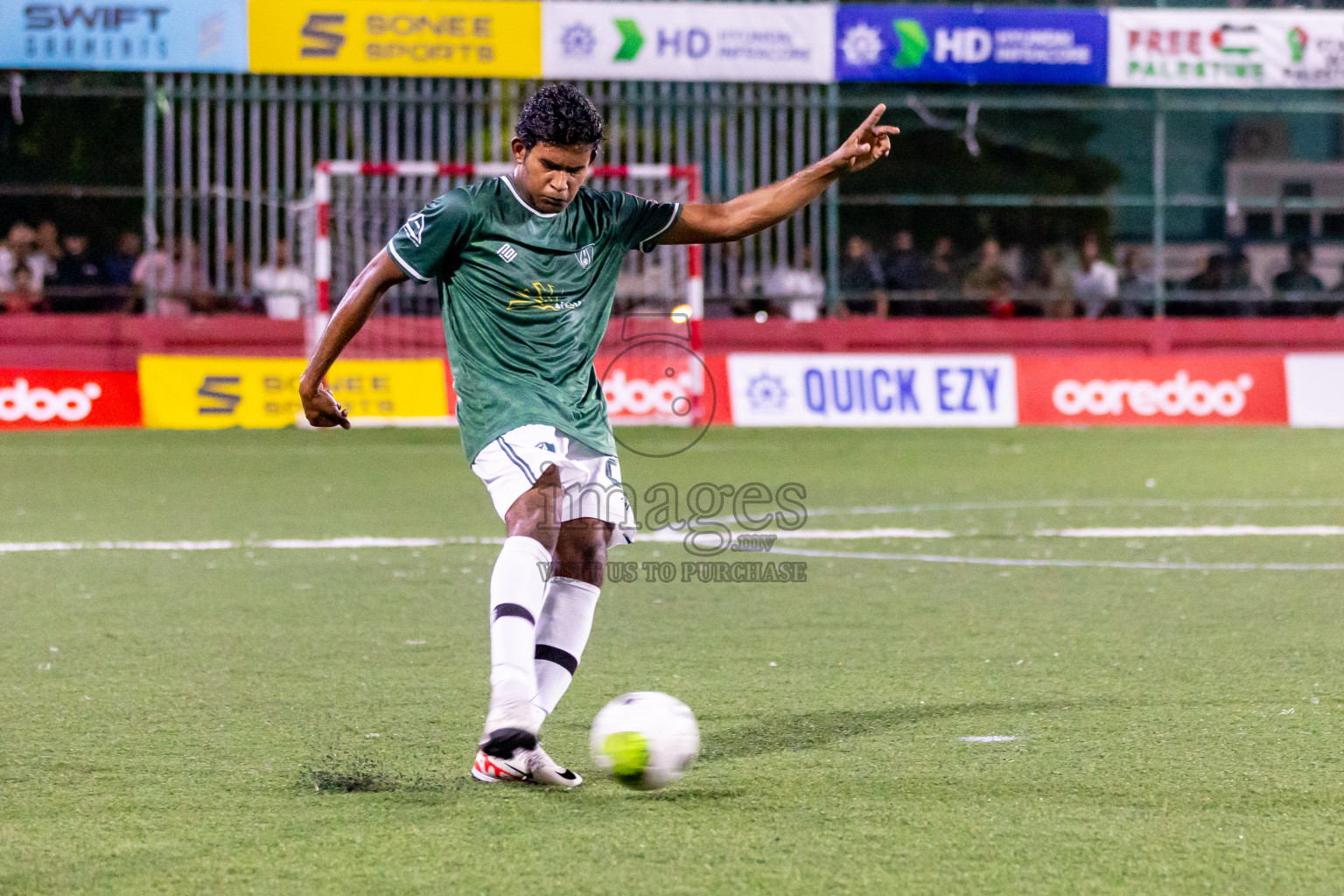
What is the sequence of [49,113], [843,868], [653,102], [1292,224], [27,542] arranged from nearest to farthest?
[843,868]
[27,542]
[653,102]
[49,113]
[1292,224]

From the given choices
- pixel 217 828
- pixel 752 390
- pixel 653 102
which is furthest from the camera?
pixel 653 102

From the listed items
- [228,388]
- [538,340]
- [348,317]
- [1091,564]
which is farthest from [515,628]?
[228,388]

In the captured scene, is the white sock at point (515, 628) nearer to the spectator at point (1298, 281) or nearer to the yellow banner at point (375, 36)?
the yellow banner at point (375, 36)

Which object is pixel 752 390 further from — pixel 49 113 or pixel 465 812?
pixel 465 812

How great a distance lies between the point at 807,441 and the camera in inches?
661

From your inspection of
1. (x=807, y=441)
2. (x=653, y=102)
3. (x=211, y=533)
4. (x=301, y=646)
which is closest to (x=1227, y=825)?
(x=301, y=646)

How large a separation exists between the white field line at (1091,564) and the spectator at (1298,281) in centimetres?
1363

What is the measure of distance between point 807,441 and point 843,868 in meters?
13.2

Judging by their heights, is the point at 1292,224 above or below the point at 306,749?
above

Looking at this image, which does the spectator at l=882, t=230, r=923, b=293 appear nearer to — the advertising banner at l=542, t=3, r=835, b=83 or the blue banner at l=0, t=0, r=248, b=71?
the advertising banner at l=542, t=3, r=835, b=83

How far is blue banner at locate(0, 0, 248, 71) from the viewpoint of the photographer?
19016 millimetres

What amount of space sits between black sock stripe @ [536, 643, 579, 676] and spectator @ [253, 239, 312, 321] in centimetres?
1509

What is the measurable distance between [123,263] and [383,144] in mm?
3478

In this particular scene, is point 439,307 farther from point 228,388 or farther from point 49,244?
point 49,244
